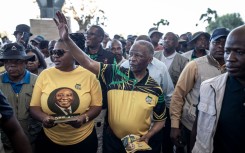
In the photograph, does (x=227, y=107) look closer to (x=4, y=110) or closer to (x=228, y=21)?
(x=4, y=110)

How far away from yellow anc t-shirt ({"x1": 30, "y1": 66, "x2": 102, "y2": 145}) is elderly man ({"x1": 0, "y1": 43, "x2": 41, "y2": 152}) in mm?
195

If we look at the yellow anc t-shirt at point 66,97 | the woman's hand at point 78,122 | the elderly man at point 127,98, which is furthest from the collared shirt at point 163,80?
the woman's hand at point 78,122

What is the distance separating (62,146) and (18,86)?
0.86m

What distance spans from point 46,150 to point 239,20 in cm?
6059

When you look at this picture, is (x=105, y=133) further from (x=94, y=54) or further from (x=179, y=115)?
(x=94, y=54)

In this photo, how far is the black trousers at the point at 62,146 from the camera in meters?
3.09

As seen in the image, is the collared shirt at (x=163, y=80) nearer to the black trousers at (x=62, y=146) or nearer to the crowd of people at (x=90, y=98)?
the crowd of people at (x=90, y=98)

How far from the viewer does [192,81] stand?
3.34 meters

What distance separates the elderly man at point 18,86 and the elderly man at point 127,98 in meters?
0.64

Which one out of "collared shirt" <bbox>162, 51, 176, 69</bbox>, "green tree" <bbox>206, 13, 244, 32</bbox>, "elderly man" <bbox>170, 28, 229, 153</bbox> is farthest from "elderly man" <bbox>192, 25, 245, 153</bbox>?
"green tree" <bbox>206, 13, 244, 32</bbox>

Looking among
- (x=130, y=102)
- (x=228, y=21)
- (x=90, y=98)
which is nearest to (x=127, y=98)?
(x=130, y=102)

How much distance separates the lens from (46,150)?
10.3 ft

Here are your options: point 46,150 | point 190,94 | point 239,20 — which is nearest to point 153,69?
point 190,94

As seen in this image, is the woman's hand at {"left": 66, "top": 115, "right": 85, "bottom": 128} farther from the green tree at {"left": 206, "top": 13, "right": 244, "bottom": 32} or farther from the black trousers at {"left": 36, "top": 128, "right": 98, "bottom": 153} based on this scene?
the green tree at {"left": 206, "top": 13, "right": 244, "bottom": 32}
